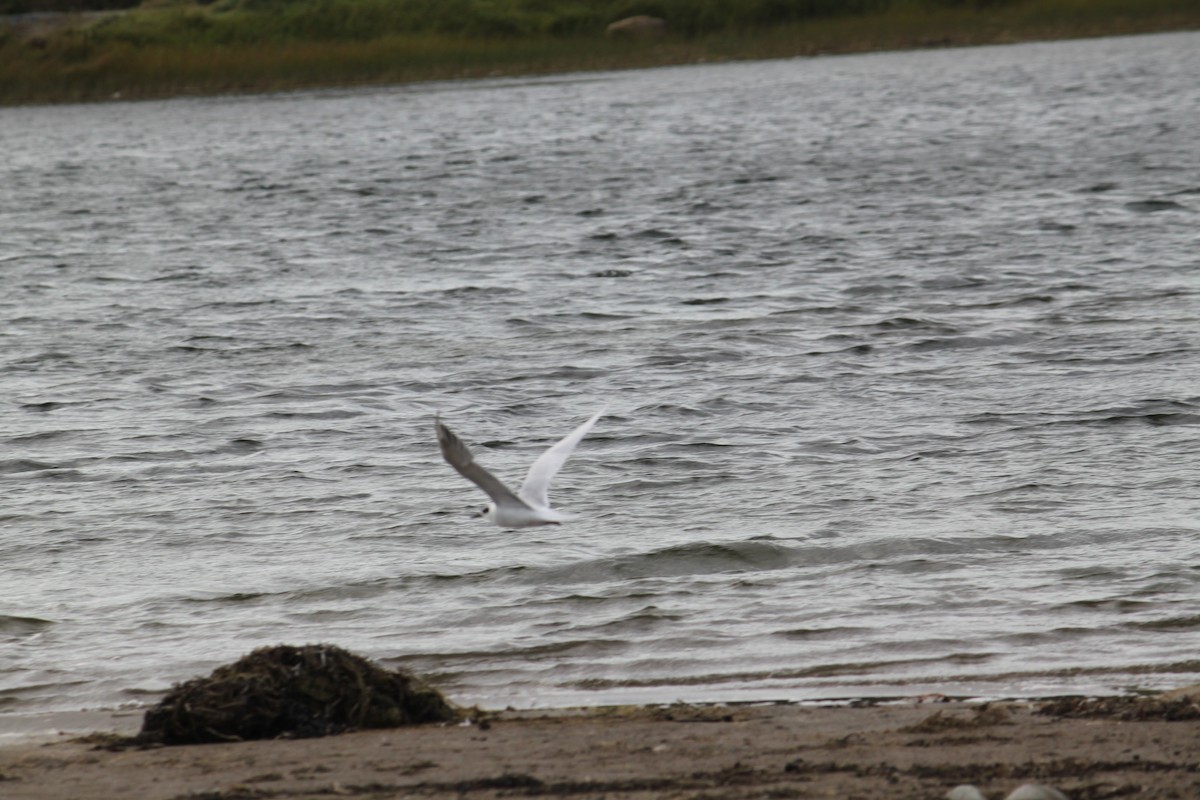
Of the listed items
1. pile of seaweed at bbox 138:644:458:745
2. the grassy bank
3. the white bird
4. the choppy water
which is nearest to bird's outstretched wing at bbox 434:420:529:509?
the white bird

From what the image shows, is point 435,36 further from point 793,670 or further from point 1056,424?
point 793,670

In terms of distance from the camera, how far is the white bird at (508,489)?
6633mm

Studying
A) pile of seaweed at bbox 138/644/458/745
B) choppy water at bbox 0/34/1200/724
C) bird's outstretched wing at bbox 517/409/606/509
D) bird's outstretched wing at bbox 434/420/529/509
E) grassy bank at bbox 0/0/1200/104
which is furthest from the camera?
grassy bank at bbox 0/0/1200/104

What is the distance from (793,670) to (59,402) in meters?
8.89

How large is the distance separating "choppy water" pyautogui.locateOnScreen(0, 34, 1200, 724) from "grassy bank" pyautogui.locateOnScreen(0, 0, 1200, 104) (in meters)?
40.1

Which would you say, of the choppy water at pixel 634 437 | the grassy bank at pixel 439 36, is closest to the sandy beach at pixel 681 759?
the choppy water at pixel 634 437

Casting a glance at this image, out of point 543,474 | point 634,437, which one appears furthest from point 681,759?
point 634,437

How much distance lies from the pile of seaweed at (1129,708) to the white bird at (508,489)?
199 centimetres

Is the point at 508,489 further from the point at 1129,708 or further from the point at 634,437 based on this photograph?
the point at 634,437

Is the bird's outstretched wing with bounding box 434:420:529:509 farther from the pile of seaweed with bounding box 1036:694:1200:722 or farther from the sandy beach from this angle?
the pile of seaweed with bounding box 1036:694:1200:722

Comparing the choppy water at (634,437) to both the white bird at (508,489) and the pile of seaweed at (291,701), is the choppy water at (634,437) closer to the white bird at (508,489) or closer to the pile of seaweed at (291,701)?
the pile of seaweed at (291,701)

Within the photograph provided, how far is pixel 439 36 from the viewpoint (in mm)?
72688

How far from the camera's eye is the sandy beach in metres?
5.89

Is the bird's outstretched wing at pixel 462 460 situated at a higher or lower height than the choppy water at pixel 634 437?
higher
